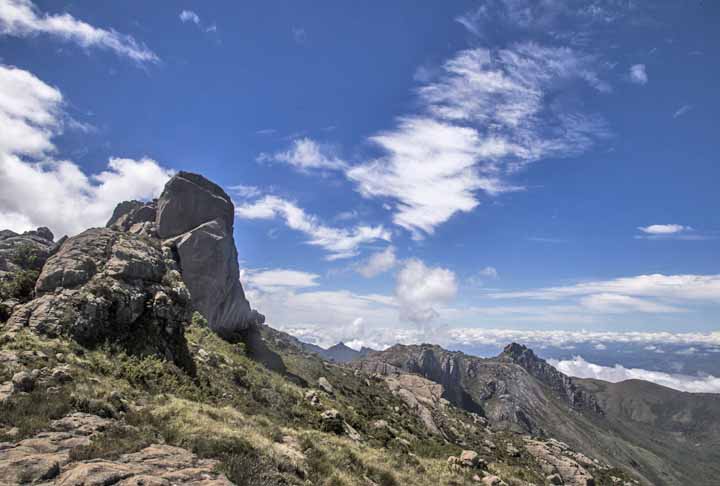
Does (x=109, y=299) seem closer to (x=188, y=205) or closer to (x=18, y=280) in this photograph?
(x=18, y=280)

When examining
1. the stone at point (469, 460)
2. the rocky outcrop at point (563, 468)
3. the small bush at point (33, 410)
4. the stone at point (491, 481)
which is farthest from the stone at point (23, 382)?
the rocky outcrop at point (563, 468)

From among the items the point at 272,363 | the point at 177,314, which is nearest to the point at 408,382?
the point at 272,363

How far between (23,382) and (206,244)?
6093 cm

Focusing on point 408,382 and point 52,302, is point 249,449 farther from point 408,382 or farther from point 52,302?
point 408,382

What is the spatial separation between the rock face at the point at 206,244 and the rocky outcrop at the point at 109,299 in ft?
116

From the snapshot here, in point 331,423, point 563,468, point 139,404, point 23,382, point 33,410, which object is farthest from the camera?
point 563,468

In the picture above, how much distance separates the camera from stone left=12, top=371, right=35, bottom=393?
1691 centimetres

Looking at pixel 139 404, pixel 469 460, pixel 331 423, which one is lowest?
pixel 469 460

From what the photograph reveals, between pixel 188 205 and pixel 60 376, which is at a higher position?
pixel 188 205

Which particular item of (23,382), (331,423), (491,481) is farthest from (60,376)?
(491,481)

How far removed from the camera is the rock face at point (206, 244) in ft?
238

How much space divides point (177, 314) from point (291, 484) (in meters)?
24.8

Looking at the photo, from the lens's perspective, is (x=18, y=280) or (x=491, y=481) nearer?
(x=491, y=481)

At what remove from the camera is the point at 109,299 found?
29562 mm
